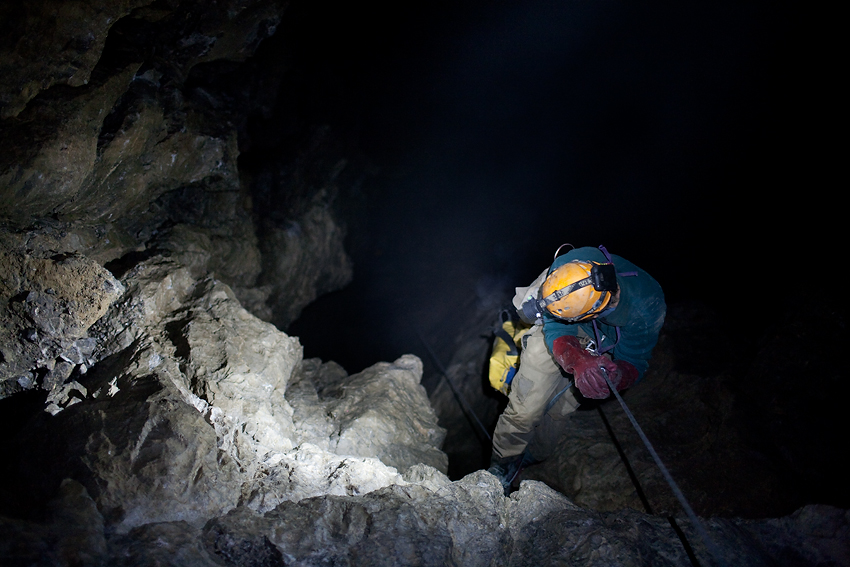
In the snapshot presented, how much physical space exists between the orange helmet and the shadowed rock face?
123 centimetres

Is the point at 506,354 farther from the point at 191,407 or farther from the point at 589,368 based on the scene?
the point at 191,407

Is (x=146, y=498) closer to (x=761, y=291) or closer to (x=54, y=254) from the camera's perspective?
(x=54, y=254)

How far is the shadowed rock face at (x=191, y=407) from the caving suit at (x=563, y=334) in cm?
70

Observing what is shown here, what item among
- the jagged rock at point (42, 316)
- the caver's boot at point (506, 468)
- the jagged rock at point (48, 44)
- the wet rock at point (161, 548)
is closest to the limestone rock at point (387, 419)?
the caver's boot at point (506, 468)

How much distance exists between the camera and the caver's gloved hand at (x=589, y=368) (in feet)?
9.13

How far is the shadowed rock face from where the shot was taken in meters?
1.71

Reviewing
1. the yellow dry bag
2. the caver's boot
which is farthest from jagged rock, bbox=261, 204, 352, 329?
the caver's boot

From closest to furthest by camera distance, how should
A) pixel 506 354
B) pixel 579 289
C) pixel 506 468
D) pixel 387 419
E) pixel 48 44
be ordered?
pixel 48 44 → pixel 579 289 → pixel 387 419 → pixel 506 468 → pixel 506 354

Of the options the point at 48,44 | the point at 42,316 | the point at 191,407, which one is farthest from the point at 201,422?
the point at 48,44

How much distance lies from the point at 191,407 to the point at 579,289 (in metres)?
2.50

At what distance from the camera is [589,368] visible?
278 cm

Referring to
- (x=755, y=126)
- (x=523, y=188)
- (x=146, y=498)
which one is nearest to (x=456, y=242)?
(x=523, y=188)

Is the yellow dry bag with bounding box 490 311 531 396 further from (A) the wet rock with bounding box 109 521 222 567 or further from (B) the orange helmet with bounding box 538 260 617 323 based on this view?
(A) the wet rock with bounding box 109 521 222 567

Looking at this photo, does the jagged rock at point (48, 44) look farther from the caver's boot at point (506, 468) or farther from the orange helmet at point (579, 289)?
the caver's boot at point (506, 468)
